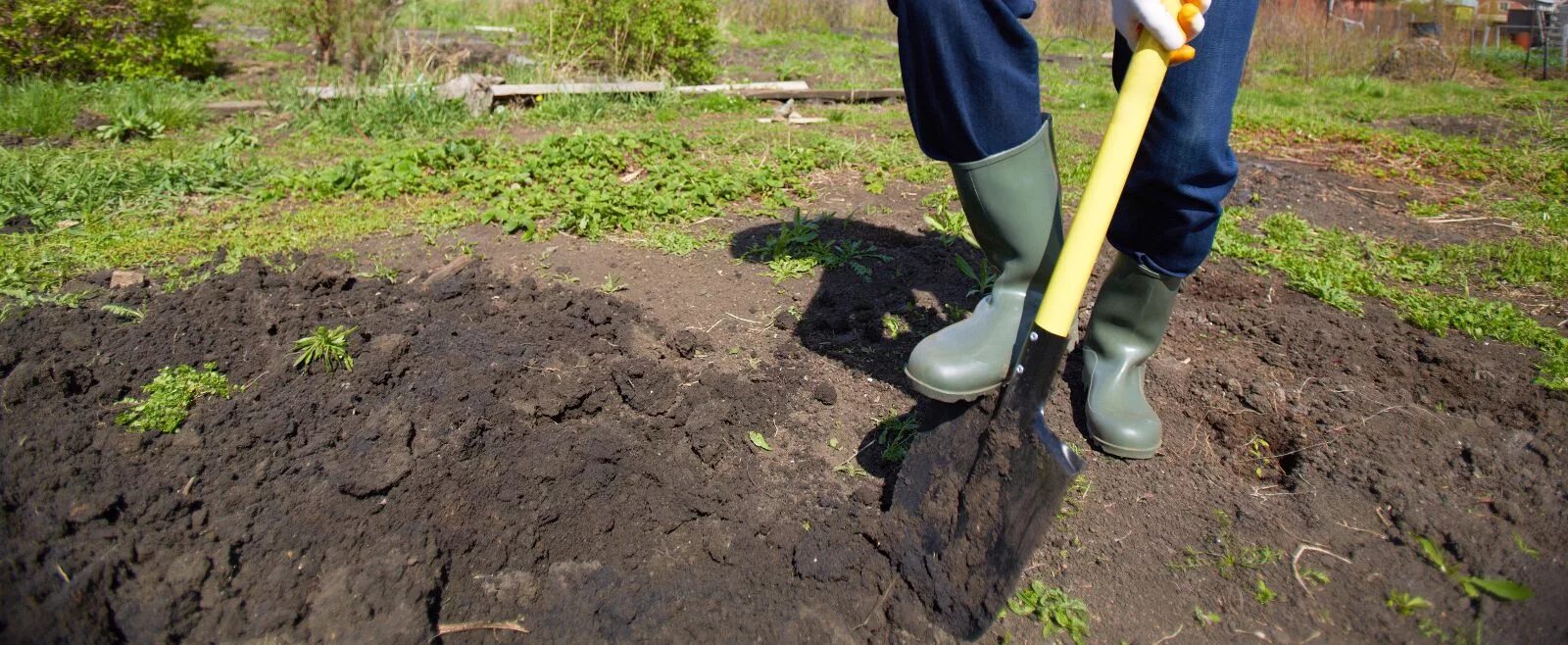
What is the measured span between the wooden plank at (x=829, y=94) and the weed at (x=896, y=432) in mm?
4967

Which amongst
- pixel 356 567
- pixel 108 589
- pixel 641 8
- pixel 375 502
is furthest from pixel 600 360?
pixel 641 8

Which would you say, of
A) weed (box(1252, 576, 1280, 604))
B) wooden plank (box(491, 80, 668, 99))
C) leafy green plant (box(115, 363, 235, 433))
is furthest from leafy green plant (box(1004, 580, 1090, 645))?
wooden plank (box(491, 80, 668, 99))

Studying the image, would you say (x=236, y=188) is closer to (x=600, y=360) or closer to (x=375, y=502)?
(x=600, y=360)

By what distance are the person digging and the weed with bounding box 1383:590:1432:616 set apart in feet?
1.90

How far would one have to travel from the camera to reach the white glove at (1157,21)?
167 cm

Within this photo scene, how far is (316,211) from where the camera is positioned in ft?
13.2

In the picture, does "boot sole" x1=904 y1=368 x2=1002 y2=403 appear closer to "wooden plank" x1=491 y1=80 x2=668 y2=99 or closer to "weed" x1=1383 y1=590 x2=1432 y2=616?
"weed" x1=1383 y1=590 x2=1432 y2=616

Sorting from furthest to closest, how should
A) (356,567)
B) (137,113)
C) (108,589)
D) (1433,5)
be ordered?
(1433,5), (137,113), (356,567), (108,589)

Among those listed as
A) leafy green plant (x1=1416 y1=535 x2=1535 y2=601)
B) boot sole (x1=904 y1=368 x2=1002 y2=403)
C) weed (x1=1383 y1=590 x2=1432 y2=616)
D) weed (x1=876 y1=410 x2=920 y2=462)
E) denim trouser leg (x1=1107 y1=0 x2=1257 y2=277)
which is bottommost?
weed (x1=876 y1=410 x2=920 y2=462)

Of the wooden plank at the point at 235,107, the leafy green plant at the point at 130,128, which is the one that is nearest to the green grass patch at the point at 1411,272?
the leafy green plant at the point at 130,128

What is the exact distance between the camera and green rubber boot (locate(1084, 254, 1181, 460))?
2270mm

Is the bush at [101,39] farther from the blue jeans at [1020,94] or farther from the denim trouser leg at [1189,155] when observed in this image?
the denim trouser leg at [1189,155]

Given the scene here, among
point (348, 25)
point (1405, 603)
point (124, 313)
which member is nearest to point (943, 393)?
point (1405, 603)

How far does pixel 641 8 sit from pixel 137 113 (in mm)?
3420
